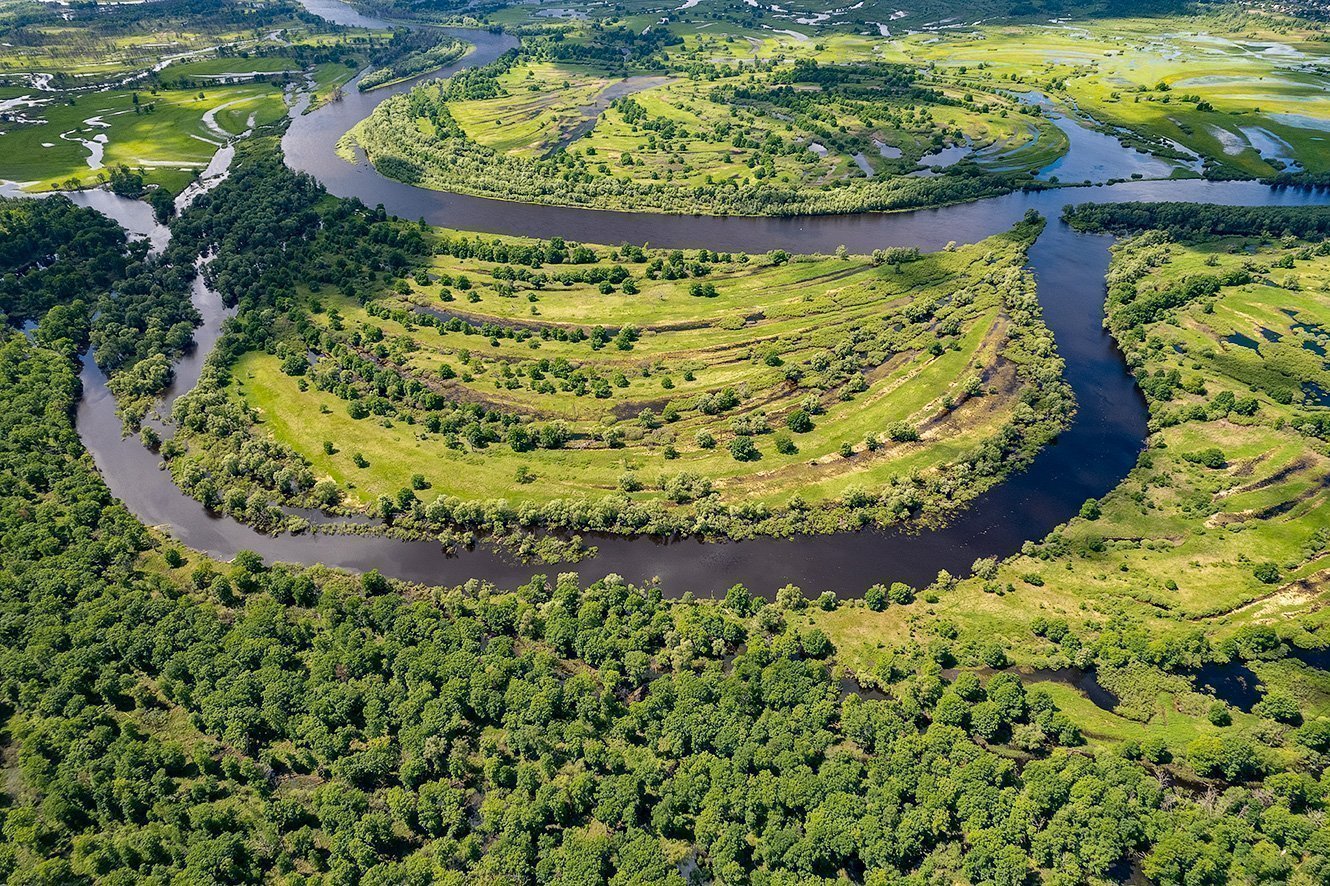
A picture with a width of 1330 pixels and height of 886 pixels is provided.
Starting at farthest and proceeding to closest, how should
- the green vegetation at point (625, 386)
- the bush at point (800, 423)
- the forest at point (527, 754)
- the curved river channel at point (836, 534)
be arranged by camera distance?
the bush at point (800, 423) < the green vegetation at point (625, 386) < the curved river channel at point (836, 534) < the forest at point (527, 754)

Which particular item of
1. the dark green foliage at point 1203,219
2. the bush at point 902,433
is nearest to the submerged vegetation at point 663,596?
the bush at point 902,433

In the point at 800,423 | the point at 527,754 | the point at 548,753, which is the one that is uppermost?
the point at 800,423

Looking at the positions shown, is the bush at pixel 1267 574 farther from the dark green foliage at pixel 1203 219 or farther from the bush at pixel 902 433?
the dark green foliage at pixel 1203 219

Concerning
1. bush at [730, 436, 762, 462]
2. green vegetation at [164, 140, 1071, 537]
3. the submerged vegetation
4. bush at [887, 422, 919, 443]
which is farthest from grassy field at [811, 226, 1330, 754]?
bush at [730, 436, 762, 462]

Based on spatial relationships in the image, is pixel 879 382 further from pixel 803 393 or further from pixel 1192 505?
pixel 1192 505

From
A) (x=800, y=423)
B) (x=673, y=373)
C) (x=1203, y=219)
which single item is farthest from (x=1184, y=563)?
(x=1203, y=219)

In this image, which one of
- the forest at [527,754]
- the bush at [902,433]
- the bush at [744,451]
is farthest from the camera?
the bush at [902,433]

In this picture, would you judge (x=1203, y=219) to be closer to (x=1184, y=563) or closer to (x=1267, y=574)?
(x=1267, y=574)

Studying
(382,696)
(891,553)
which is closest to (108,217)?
(382,696)

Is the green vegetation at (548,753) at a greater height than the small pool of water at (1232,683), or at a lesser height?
greater
